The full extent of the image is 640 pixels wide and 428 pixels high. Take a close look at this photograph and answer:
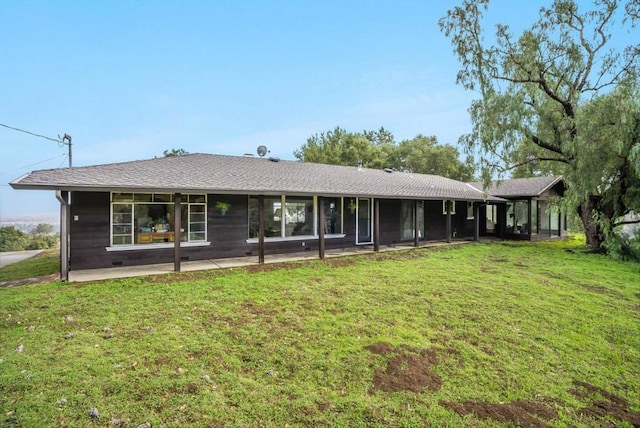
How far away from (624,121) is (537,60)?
399cm

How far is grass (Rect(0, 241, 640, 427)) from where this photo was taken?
2719 millimetres

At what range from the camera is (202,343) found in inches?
154

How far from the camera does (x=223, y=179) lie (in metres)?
9.05

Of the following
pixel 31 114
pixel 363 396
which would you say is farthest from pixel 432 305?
pixel 31 114

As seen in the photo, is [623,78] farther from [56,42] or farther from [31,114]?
[31,114]

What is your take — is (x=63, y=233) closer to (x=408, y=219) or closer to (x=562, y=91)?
(x=408, y=219)

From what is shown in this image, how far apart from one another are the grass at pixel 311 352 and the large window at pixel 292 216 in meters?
3.54

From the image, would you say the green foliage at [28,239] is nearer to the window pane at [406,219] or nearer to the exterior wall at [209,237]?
the exterior wall at [209,237]

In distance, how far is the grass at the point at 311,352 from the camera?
2719mm

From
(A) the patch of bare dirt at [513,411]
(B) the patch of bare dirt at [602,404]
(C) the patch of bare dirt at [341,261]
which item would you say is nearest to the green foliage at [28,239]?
(C) the patch of bare dirt at [341,261]

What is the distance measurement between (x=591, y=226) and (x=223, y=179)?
13.9 meters

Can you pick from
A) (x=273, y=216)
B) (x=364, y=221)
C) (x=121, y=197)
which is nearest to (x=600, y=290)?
(x=364, y=221)

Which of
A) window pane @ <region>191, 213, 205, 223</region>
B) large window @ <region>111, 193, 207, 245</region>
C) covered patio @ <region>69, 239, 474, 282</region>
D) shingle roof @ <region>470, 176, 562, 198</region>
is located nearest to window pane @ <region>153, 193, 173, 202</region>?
large window @ <region>111, 193, 207, 245</region>

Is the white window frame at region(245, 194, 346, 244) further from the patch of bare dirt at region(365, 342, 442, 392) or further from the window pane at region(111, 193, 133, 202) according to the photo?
A: the patch of bare dirt at region(365, 342, 442, 392)
